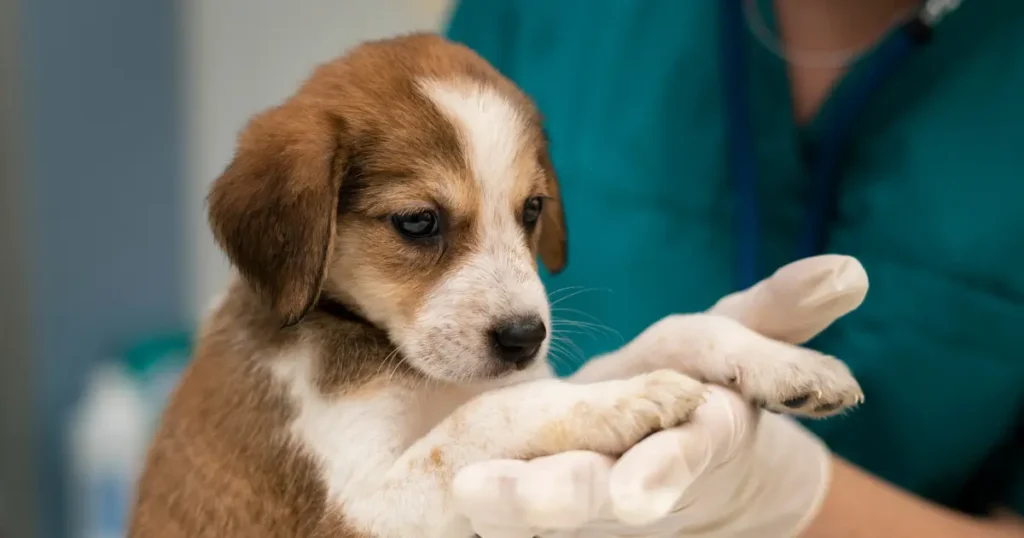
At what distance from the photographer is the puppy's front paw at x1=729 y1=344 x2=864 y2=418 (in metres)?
1.15

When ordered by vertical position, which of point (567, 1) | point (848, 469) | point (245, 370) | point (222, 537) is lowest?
point (222, 537)

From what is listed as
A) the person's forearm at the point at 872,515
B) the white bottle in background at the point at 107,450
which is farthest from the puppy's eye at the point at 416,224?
the white bottle in background at the point at 107,450

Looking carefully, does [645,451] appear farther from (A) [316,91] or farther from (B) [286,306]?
(A) [316,91]

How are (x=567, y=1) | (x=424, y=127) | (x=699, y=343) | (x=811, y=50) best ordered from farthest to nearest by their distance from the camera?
(x=567, y=1) → (x=811, y=50) → (x=424, y=127) → (x=699, y=343)

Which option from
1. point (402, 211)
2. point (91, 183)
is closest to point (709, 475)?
point (402, 211)

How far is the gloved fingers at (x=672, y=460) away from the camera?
1.02m

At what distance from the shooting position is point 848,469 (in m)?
1.63

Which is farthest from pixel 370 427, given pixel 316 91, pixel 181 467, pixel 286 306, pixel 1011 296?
pixel 1011 296

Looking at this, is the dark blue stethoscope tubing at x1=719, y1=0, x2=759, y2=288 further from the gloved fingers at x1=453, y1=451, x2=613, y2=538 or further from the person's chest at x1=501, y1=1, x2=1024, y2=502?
the gloved fingers at x1=453, y1=451, x2=613, y2=538

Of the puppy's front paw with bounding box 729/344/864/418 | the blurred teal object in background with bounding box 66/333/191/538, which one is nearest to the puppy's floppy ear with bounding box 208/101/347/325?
the puppy's front paw with bounding box 729/344/864/418

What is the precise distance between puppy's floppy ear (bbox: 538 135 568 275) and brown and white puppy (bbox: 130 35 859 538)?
205mm

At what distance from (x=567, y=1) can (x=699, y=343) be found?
125 centimetres

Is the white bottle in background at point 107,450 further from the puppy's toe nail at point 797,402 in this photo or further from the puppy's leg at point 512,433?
the puppy's toe nail at point 797,402

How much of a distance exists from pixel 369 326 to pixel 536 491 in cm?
51
